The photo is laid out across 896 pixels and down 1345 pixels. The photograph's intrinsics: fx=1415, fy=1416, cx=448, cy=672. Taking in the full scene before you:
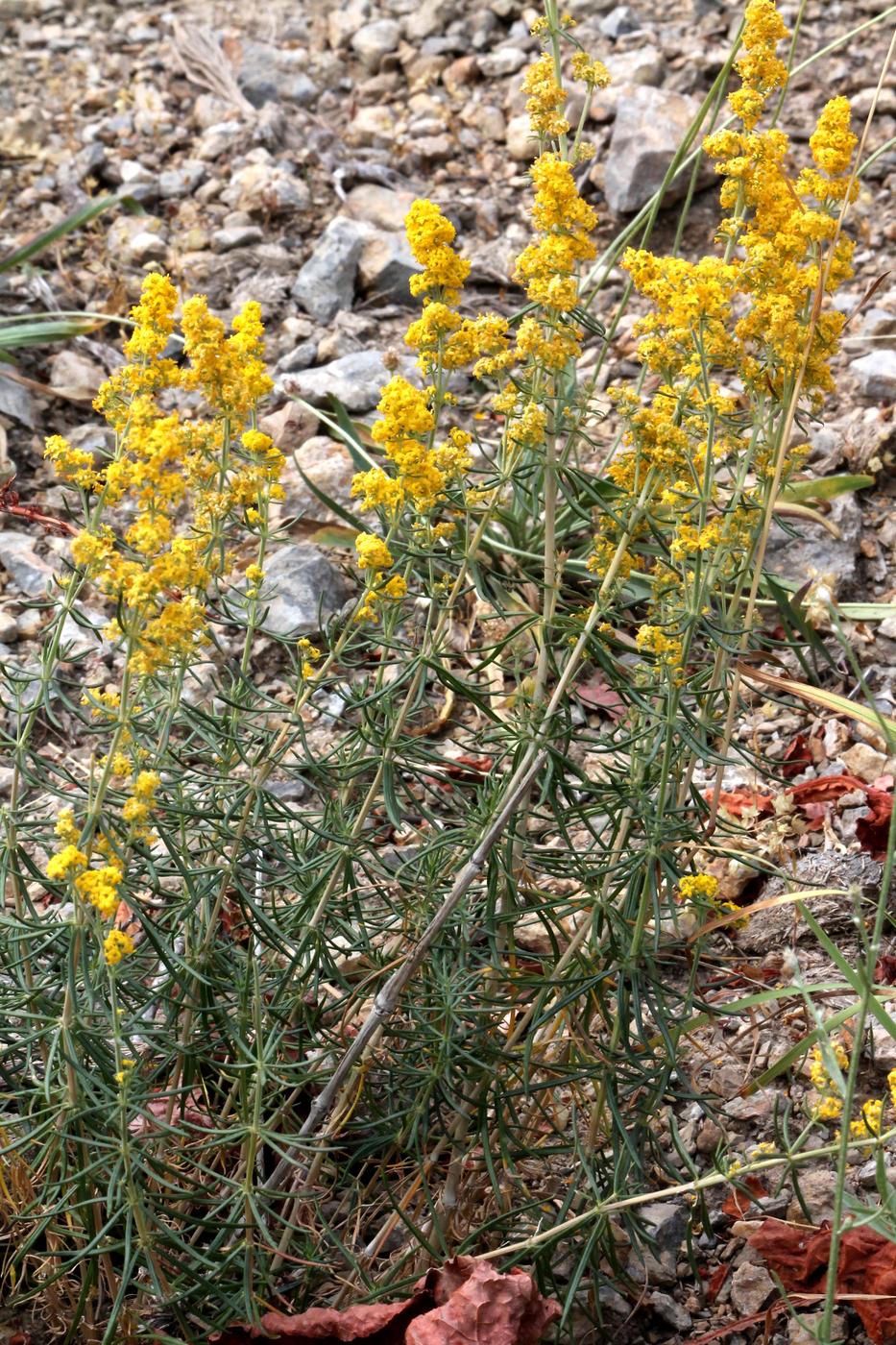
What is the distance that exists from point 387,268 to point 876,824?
303 centimetres

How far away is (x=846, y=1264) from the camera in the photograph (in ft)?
7.73

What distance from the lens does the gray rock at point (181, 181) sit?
19.2 ft

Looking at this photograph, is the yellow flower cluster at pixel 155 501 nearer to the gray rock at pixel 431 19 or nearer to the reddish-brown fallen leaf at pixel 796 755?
the reddish-brown fallen leaf at pixel 796 755

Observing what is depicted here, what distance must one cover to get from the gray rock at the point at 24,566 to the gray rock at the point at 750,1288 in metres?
2.69

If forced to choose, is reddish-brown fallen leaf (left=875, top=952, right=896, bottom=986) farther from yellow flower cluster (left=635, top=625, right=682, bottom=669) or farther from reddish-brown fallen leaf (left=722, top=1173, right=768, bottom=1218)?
yellow flower cluster (left=635, top=625, right=682, bottom=669)

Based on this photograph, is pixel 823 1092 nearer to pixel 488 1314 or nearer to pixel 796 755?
pixel 488 1314

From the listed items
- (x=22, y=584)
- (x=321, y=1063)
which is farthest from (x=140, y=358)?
Result: (x=22, y=584)

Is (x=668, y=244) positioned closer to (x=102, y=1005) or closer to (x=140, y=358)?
(x=140, y=358)

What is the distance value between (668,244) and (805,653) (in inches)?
80.0

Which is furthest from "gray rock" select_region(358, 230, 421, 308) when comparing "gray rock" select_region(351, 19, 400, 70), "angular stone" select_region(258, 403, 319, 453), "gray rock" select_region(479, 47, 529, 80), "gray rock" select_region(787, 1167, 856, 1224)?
"gray rock" select_region(787, 1167, 856, 1224)

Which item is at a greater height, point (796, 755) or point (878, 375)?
point (878, 375)

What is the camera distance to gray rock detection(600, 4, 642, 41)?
6160 millimetres

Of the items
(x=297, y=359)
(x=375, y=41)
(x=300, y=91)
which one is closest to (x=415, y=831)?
(x=297, y=359)

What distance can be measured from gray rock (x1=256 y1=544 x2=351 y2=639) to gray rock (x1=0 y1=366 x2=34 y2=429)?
45.5 inches
